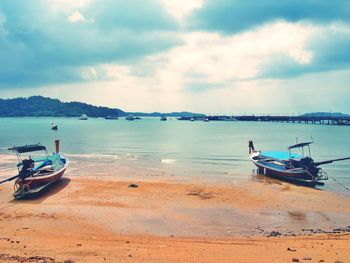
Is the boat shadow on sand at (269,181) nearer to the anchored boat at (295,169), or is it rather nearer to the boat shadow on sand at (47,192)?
the anchored boat at (295,169)

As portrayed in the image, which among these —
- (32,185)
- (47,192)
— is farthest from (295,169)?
(32,185)

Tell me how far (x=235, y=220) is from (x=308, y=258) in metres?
7.86

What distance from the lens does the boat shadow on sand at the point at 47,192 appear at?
24983mm

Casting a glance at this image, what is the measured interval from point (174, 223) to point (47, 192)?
1212 centimetres

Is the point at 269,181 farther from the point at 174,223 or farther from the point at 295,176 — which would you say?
the point at 174,223

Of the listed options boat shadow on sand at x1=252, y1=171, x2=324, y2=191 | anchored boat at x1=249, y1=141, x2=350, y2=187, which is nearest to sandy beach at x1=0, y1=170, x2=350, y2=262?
boat shadow on sand at x1=252, y1=171, x2=324, y2=191

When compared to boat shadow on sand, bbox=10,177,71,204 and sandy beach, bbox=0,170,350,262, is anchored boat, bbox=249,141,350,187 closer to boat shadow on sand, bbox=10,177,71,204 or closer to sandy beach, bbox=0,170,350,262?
sandy beach, bbox=0,170,350,262

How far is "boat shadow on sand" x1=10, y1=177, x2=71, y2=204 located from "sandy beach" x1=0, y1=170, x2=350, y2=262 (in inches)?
2.8

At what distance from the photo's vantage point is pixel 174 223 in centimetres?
1991

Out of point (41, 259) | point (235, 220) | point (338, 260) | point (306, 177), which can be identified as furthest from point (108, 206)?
point (306, 177)

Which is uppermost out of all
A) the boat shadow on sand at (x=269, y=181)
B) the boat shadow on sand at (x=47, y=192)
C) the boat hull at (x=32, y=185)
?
the boat hull at (x=32, y=185)

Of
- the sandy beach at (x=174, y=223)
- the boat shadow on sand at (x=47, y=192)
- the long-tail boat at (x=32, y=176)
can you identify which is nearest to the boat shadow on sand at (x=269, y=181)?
the sandy beach at (x=174, y=223)

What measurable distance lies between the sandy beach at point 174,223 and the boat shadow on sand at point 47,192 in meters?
0.07

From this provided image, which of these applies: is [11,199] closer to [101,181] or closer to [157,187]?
[101,181]
